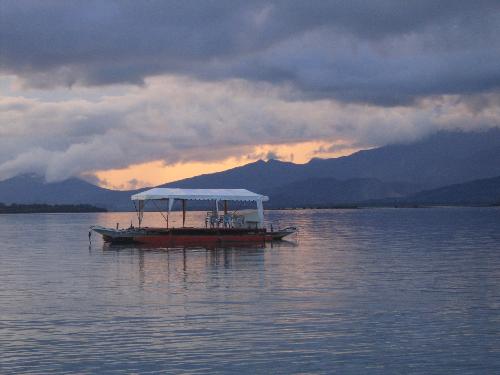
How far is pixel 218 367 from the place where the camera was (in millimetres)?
23000

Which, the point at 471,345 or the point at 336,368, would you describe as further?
the point at 471,345

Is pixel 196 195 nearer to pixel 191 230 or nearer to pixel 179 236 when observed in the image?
pixel 191 230

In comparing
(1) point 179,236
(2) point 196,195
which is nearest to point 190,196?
(2) point 196,195

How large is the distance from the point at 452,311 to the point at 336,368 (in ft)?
38.3

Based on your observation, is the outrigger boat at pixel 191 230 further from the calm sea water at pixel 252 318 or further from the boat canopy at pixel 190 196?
the calm sea water at pixel 252 318

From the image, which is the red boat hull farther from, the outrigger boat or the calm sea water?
the calm sea water

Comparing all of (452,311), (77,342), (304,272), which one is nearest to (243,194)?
(304,272)

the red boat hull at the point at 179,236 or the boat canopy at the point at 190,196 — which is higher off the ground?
the boat canopy at the point at 190,196

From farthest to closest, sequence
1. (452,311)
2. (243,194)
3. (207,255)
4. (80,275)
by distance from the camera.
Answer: (243,194) → (207,255) → (80,275) → (452,311)

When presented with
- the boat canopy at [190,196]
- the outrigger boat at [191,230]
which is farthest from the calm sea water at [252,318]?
the outrigger boat at [191,230]

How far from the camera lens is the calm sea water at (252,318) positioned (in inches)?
933

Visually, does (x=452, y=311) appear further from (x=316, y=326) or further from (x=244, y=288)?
(x=244, y=288)

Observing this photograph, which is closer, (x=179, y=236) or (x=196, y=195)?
(x=196, y=195)

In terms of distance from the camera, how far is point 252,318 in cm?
3081
